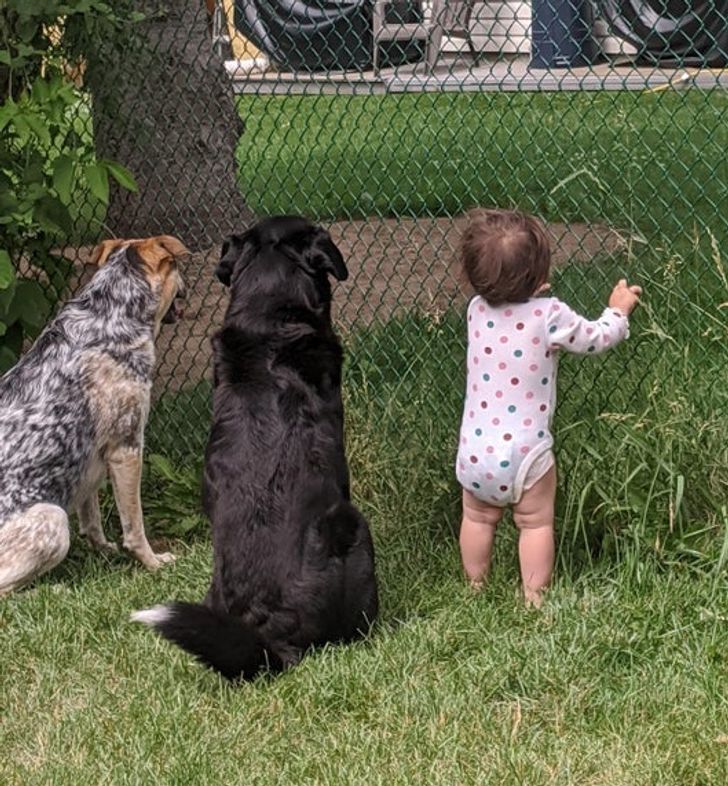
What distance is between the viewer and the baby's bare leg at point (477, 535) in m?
4.66

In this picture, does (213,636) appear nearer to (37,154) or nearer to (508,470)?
(508,470)

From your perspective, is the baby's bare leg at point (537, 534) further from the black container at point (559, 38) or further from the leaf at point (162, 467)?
the black container at point (559, 38)

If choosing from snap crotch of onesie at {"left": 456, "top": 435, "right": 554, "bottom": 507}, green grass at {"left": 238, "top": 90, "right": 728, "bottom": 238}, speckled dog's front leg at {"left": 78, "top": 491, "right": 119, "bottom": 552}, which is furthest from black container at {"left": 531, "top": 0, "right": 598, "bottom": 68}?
speckled dog's front leg at {"left": 78, "top": 491, "right": 119, "bottom": 552}

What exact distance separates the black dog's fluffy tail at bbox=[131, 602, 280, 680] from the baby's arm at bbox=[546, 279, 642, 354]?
1311 mm

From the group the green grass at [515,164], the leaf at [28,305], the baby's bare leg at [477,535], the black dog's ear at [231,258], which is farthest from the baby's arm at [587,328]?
the green grass at [515,164]

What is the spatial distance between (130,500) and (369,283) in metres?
2.66

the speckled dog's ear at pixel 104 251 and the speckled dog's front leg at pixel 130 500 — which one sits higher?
the speckled dog's ear at pixel 104 251

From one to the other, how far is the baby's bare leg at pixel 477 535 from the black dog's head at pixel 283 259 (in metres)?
0.87

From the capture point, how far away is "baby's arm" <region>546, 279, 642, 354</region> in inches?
169

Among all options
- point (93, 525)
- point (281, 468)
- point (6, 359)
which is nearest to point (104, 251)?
point (6, 359)

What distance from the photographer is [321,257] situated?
4625 mm

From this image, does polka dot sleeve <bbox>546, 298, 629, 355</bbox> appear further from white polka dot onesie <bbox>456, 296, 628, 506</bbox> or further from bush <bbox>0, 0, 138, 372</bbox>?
bush <bbox>0, 0, 138, 372</bbox>

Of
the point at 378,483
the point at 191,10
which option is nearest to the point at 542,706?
the point at 378,483

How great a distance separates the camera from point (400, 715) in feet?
13.0
